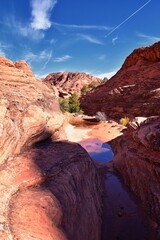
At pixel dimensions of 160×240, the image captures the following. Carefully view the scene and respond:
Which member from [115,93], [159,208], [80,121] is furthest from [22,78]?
[115,93]

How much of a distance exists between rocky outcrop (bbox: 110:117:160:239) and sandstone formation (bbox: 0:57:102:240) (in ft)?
5.05

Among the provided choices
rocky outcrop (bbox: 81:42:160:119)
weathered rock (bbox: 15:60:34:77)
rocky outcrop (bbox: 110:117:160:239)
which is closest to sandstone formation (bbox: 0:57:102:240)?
weathered rock (bbox: 15:60:34:77)

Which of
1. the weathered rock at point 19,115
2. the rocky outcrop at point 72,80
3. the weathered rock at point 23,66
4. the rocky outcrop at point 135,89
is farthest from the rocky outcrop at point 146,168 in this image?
the rocky outcrop at point 72,80

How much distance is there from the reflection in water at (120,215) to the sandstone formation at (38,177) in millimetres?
491

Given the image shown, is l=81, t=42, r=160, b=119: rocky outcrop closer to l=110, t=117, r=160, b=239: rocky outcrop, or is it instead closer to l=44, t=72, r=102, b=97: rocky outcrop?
l=110, t=117, r=160, b=239: rocky outcrop

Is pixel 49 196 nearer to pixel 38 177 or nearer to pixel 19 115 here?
pixel 38 177

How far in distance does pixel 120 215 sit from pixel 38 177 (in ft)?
11.2

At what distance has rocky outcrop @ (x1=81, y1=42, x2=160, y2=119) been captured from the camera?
25766mm

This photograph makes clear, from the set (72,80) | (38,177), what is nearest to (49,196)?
(38,177)

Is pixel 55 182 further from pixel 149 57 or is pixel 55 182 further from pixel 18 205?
pixel 149 57

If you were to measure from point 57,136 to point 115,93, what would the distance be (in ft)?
77.5

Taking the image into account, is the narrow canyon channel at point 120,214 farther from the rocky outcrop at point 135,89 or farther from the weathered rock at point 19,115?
the rocky outcrop at point 135,89

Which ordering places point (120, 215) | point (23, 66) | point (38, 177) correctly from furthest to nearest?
point (23, 66) → point (120, 215) → point (38, 177)

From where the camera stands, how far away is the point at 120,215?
21.5ft
